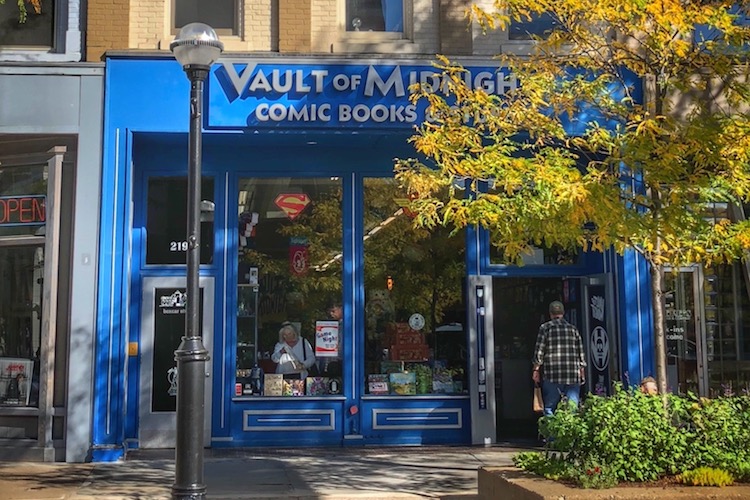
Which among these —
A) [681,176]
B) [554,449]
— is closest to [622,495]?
[554,449]

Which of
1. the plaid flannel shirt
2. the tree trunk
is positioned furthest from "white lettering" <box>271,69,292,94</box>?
the tree trunk

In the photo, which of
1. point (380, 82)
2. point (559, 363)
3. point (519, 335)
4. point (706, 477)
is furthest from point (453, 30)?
point (706, 477)

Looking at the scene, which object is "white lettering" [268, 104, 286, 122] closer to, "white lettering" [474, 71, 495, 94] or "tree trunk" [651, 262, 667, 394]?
"white lettering" [474, 71, 495, 94]

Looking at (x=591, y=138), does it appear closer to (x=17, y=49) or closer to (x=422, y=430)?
(x=422, y=430)

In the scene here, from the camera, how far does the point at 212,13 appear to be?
1284 cm

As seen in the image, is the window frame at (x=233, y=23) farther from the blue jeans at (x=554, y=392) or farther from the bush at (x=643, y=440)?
the bush at (x=643, y=440)

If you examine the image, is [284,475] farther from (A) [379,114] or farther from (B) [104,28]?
(B) [104,28]

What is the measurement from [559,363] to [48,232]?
278 inches

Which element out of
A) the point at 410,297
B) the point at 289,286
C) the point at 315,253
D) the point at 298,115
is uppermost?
the point at 298,115

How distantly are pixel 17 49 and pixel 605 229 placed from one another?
857 centimetres

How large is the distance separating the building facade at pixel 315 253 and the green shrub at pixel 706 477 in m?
5.19

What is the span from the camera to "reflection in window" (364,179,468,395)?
12.9 m

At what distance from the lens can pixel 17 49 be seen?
12281mm

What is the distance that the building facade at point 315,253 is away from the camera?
12.1 m
